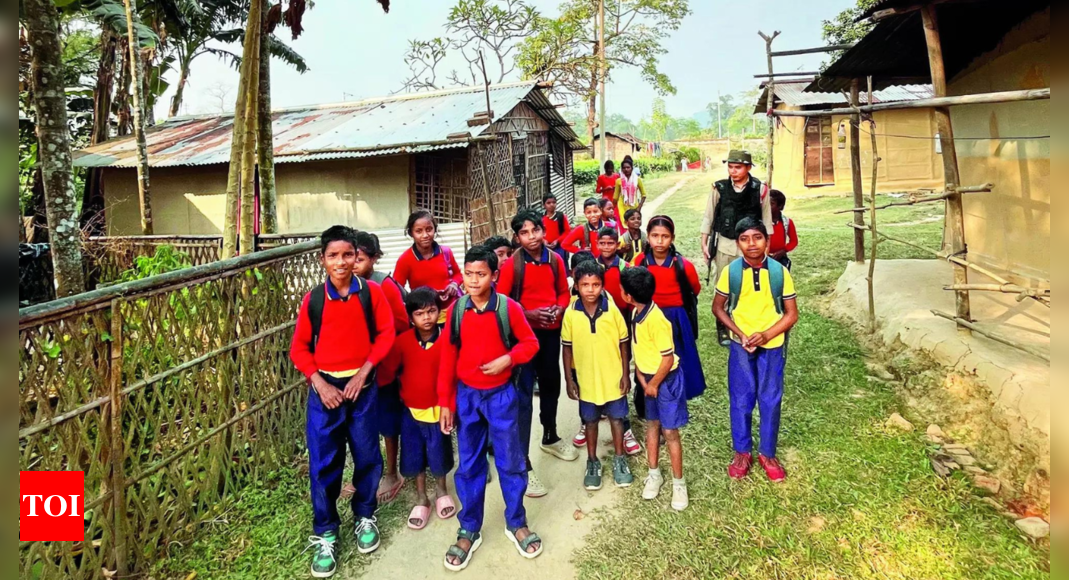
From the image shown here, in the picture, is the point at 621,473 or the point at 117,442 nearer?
the point at 117,442

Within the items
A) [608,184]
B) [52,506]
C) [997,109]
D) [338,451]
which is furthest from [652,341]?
[608,184]

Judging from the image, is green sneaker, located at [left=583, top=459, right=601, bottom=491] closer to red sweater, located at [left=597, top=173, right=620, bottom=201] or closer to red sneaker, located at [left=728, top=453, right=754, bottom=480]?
red sneaker, located at [left=728, top=453, right=754, bottom=480]

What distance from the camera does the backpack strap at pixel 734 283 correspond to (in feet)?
11.1

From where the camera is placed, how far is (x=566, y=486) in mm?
3613

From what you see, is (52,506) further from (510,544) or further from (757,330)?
(757,330)

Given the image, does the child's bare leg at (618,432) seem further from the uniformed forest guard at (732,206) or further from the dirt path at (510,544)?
the uniformed forest guard at (732,206)

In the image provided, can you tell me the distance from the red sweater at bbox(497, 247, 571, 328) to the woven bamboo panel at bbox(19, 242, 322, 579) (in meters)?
1.60

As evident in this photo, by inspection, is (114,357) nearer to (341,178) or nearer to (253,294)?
(253,294)

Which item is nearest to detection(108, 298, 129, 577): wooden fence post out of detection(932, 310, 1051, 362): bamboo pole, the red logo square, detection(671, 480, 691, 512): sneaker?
the red logo square

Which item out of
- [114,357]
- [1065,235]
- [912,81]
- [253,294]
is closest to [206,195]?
[253,294]

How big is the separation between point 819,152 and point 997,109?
11484mm

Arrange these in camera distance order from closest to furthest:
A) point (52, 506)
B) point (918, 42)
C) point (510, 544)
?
1. point (52, 506)
2. point (510, 544)
3. point (918, 42)

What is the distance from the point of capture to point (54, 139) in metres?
5.44

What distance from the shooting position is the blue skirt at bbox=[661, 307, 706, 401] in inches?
147
